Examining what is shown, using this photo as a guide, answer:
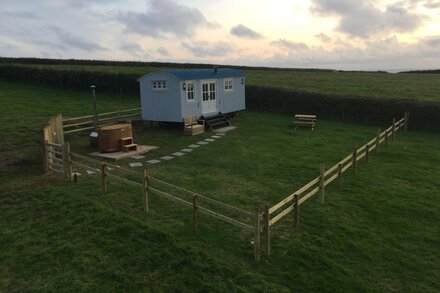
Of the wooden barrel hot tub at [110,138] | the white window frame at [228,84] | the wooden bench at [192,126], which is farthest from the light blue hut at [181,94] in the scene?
the wooden barrel hot tub at [110,138]

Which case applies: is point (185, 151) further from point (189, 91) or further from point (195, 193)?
point (195, 193)

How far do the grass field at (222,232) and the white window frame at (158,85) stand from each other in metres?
6.49

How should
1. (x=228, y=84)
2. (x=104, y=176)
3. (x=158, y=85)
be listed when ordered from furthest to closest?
(x=228, y=84) → (x=158, y=85) → (x=104, y=176)

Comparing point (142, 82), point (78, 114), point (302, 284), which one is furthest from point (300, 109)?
point (302, 284)

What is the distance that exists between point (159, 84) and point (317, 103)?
12.5 m

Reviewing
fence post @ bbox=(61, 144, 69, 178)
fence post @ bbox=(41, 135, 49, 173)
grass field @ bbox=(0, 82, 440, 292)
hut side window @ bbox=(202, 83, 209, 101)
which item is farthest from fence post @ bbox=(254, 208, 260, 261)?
hut side window @ bbox=(202, 83, 209, 101)

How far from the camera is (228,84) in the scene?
25.0m

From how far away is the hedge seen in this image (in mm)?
23984

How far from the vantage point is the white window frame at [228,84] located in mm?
24641

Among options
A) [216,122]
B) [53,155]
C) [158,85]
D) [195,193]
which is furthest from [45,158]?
[216,122]

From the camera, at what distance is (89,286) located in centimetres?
700

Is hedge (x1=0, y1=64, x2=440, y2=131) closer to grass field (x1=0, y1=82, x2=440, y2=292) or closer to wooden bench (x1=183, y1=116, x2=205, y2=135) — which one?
grass field (x1=0, y1=82, x2=440, y2=292)

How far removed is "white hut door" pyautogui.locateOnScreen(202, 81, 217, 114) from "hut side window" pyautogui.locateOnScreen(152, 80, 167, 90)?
244cm

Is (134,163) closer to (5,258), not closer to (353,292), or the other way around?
(5,258)
